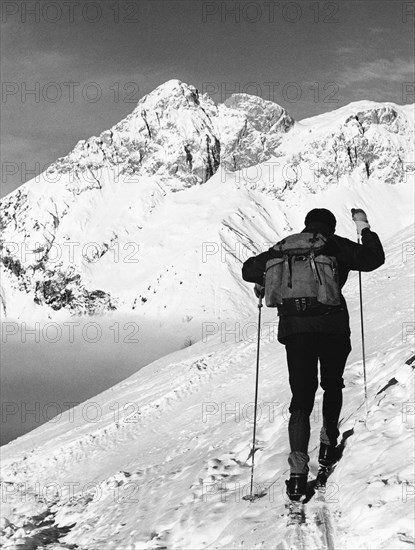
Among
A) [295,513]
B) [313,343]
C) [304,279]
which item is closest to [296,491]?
[295,513]

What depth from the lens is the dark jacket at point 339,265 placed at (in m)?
7.67

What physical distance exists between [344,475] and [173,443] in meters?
7.24

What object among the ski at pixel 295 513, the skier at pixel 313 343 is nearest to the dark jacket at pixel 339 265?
the skier at pixel 313 343

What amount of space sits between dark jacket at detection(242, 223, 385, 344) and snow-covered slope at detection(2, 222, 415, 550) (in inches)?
67.8

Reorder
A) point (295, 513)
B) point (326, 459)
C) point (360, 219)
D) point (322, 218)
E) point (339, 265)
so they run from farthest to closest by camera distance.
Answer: point (360, 219) → point (326, 459) → point (322, 218) → point (339, 265) → point (295, 513)

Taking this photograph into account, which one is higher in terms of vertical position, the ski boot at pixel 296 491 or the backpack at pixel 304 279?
the backpack at pixel 304 279

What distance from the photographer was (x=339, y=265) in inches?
312

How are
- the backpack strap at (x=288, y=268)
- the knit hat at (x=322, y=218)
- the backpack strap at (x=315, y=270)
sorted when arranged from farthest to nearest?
the knit hat at (x=322, y=218) → the backpack strap at (x=288, y=268) → the backpack strap at (x=315, y=270)

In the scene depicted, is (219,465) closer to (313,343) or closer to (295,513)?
(295,513)

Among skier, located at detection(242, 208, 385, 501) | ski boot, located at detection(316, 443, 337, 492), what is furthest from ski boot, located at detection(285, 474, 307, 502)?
ski boot, located at detection(316, 443, 337, 492)

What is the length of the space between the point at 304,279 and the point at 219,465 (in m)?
4.08

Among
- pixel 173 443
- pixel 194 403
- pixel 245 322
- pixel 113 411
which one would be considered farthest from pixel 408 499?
pixel 245 322

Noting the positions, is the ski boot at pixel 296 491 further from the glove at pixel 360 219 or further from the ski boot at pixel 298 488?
the glove at pixel 360 219

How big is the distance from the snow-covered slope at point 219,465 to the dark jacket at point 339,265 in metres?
1.72
